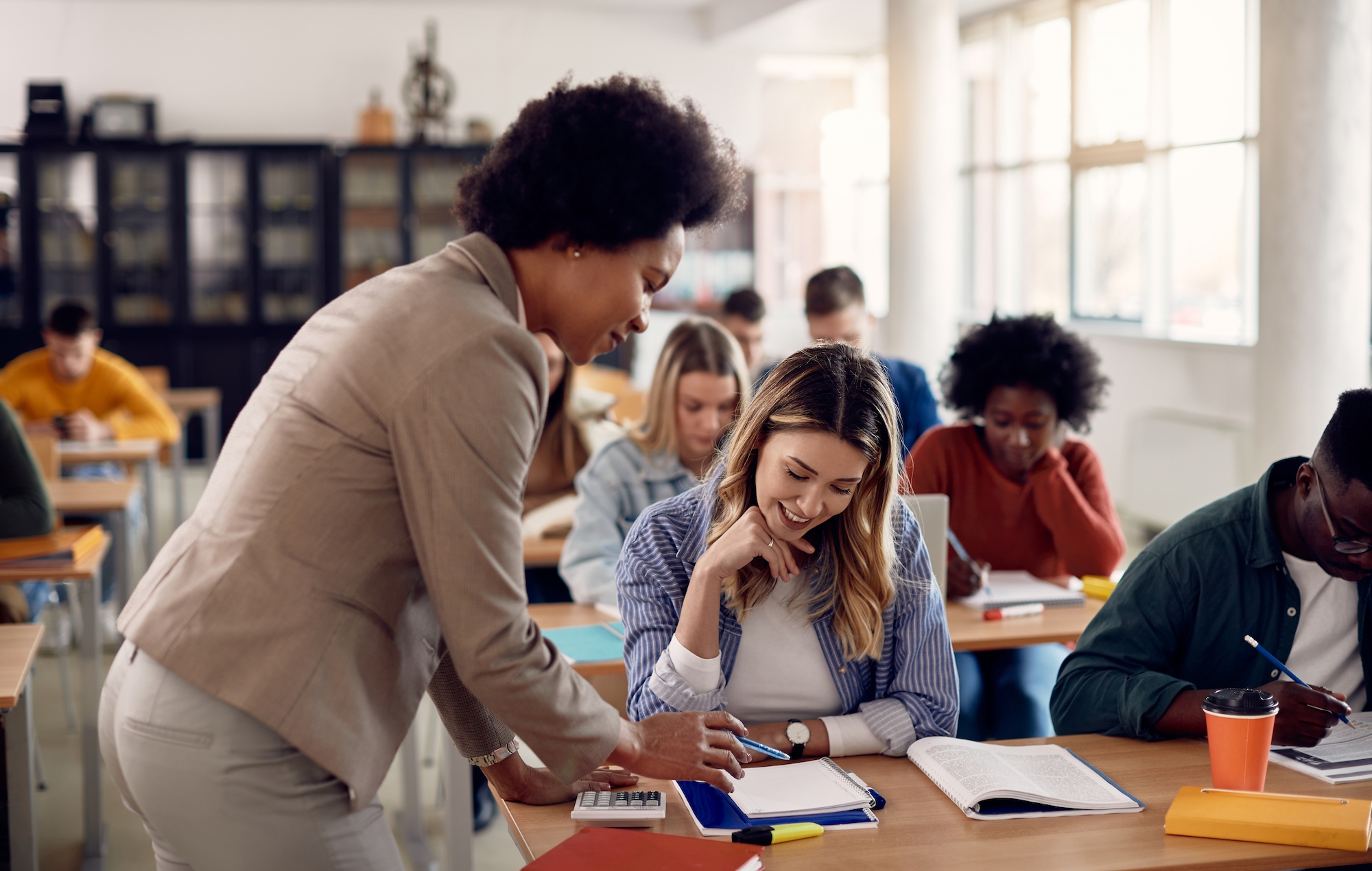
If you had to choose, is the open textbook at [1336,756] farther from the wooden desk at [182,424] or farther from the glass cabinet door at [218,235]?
the glass cabinet door at [218,235]

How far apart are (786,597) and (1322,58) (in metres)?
3.40

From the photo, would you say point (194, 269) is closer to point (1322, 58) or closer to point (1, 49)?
point (1, 49)

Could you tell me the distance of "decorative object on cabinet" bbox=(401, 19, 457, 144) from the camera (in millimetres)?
8883

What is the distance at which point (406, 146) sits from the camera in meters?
8.91

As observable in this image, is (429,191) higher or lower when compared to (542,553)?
higher

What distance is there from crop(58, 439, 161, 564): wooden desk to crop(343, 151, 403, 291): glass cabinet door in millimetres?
3913

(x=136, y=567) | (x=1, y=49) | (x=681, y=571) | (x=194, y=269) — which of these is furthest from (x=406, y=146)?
(x=681, y=571)

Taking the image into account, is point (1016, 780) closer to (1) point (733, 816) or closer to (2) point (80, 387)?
(1) point (733, 816)

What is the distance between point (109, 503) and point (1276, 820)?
3.39 metres

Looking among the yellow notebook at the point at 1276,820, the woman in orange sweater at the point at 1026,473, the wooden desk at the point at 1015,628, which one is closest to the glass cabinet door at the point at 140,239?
the woman in orange sweater at the point at 1026,473

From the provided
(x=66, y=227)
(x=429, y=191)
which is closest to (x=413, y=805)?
(x=429, y=191)

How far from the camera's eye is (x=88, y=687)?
117 inches

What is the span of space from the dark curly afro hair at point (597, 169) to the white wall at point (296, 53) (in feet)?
25.1

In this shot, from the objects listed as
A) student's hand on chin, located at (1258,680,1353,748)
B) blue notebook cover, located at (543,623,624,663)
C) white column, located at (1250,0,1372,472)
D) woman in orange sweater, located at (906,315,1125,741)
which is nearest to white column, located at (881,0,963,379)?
white column, located at (1250,0,1372,472)
